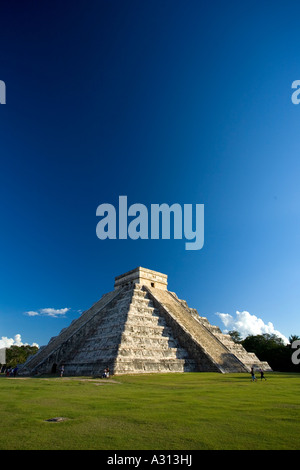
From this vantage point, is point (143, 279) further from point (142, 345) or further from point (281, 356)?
point (281, 356)

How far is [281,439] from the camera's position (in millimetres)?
4566

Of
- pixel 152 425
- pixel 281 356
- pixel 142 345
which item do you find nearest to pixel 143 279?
pixel 142 345

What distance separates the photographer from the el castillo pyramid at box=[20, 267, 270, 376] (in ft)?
61.6

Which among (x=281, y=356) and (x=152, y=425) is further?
(x=281, y=356)

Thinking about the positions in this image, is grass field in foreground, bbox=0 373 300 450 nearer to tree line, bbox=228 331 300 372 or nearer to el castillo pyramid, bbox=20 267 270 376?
el castillo pyramid, bbox=20 267 270 376

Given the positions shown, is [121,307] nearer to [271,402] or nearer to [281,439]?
[271,402]

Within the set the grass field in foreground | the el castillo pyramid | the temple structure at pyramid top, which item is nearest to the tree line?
the el castillo pyramid

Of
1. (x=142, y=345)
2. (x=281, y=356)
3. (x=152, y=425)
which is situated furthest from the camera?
(x=281, y=356)

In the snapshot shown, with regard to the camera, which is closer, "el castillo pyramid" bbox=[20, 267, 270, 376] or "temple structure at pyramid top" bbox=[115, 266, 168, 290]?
"el castillo pyramid" bbox=[20, 267, 270, 376]

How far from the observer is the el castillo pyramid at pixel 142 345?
18.8 metres

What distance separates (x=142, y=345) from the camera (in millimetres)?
20219

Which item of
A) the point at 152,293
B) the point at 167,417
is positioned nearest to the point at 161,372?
the point at 152,293

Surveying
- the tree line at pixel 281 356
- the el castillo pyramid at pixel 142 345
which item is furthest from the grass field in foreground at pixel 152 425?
the tree line at pixel 281 356

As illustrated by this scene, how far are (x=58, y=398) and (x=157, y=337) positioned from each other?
45.2ft
